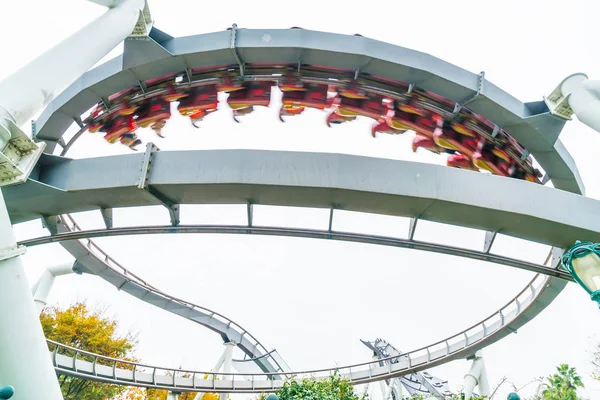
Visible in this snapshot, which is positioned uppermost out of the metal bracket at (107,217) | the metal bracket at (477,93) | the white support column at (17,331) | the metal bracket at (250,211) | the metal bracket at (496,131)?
the metal bracket at (477,93)

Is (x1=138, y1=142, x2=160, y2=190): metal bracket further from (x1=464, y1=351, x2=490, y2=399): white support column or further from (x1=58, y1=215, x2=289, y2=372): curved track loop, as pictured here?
(x1=464, y1=351, x2=490, y2=399): white support column

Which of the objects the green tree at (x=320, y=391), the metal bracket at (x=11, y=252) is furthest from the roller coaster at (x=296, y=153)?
the green tree at (x=320, y=391)

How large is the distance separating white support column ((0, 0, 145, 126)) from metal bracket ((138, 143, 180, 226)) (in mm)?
1517

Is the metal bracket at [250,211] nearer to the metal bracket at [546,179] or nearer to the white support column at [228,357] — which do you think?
the metal bracket at [546,179]

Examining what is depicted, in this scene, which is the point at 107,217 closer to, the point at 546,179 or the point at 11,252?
the point at 11,252

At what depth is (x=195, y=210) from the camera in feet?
25.6

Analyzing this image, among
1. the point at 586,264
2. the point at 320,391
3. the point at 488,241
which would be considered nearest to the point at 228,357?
the point at 320,391

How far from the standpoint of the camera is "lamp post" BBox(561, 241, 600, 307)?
4623mm

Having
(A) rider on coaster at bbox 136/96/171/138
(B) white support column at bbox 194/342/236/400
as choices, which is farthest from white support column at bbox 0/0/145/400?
(B) white support column at bbox 194/342/236/400

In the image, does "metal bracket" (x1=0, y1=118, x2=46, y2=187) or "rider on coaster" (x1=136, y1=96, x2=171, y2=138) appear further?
"rider on coaster" (x1=136, y1=96, x2=171, y2=138)

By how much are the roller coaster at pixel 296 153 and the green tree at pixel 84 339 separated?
1665cm

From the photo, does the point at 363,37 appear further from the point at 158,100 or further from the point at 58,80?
the point at 58,80

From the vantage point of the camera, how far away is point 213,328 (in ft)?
70.2

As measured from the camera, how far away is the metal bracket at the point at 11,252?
14.6 ft
